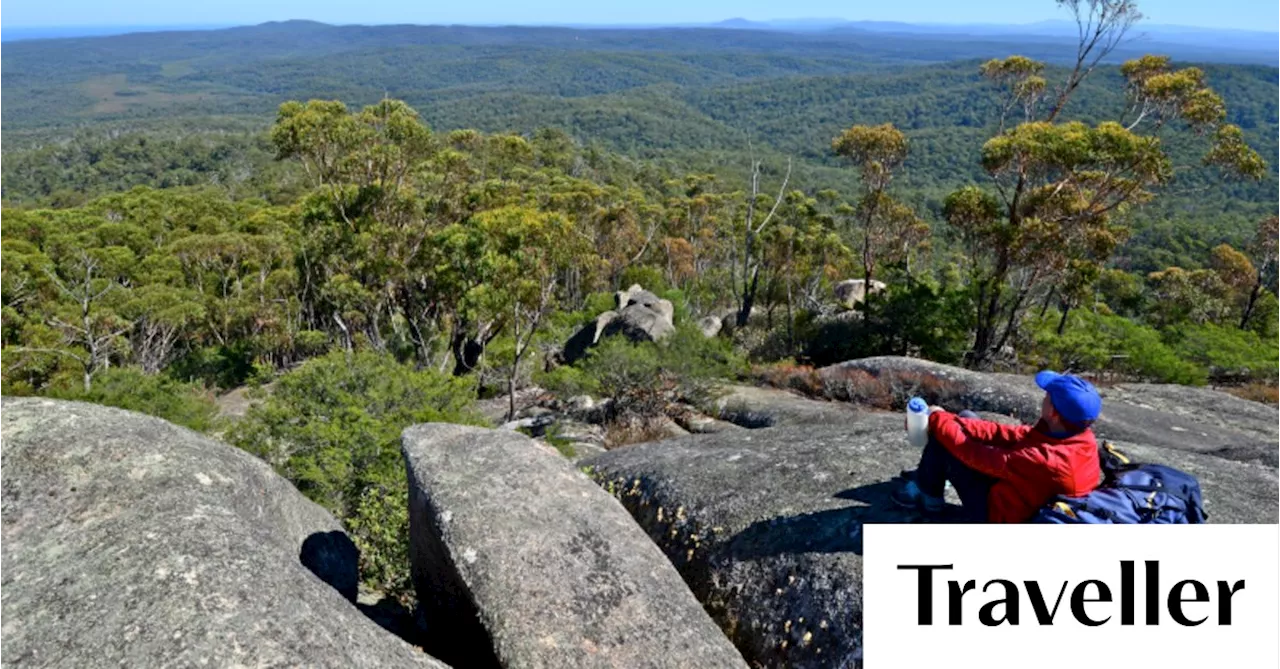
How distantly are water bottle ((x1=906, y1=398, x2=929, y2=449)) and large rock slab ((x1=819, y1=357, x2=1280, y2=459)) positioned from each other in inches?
250

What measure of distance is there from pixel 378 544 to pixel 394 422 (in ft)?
13.6

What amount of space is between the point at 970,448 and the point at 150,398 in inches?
634

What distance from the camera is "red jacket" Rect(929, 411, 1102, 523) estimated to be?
4984mm

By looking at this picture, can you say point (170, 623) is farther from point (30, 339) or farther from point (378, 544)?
point (30, 339)

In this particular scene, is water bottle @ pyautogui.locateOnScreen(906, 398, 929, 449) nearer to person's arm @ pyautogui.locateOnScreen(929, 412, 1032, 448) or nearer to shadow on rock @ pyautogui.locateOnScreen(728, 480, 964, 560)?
person's arm @ pyautogui.locateOnScreen(929, 412, 1032, 448)

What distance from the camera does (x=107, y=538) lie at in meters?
4.90

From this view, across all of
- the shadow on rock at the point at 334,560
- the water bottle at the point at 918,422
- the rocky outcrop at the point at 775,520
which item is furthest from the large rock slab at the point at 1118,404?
the shadow on rock at the point at 334,560

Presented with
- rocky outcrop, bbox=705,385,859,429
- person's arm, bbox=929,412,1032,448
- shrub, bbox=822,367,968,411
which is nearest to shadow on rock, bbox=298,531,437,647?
person's arm, bbox=929,412,1032,448

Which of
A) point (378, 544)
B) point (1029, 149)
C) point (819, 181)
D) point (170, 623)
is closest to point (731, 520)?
point (378, 544)

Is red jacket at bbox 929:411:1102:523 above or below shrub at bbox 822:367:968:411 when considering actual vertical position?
above

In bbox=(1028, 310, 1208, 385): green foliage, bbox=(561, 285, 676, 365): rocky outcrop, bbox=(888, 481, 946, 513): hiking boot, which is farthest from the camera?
bbox=(561, 285, 676, 365): rocky outcrop

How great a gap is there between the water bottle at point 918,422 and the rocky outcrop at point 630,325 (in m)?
17.1

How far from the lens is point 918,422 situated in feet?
18.3

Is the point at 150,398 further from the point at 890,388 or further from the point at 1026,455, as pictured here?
the point at 1026,455
